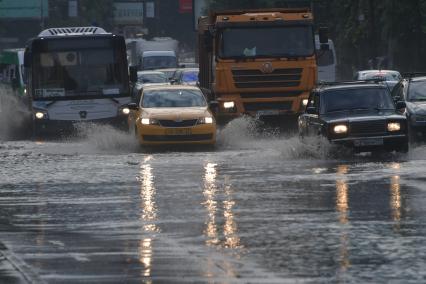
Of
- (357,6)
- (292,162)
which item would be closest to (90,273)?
(292,162)

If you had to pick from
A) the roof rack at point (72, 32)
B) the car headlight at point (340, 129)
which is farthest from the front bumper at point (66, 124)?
the car headlight at point (340, 129)

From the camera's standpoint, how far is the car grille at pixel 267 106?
3722 centimetres

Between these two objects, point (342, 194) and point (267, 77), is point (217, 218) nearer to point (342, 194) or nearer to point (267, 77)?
point (342, 194)

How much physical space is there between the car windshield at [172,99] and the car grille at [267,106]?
2.80 meters

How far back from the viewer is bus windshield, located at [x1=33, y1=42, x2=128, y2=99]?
38.1m

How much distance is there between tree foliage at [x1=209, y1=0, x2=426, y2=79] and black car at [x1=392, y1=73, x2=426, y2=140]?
32.6 m

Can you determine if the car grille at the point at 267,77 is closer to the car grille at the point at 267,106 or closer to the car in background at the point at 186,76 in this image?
the car grille at the point at 267,106

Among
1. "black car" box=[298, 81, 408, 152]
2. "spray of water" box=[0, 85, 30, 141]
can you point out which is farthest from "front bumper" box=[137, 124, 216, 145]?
"spray of water" box=[0, 85, 30, 141]

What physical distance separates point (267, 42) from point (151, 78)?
18.9 metres

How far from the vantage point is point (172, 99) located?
34312 millimetres

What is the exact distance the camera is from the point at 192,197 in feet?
68.5

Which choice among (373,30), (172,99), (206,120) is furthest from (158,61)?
(206,120)

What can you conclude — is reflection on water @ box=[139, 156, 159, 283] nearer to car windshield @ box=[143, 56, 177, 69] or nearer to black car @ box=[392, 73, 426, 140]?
black car @ box=[392, 73, 426, 140]

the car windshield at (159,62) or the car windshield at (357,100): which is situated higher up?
the car windshield at (357,100)
